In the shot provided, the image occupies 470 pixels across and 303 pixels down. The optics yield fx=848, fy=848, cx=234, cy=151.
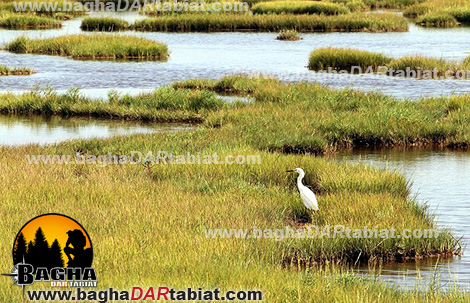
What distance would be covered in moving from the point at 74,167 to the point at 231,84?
1582cm

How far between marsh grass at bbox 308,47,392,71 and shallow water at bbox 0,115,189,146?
50.5ft

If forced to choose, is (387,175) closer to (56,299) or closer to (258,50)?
(56,299)

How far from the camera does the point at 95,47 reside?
143ft

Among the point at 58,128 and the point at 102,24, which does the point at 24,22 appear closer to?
the point at 102,24

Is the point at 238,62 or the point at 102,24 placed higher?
the point at 102,24

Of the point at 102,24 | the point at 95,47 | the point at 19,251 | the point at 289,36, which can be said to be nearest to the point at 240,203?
the point at 19,251

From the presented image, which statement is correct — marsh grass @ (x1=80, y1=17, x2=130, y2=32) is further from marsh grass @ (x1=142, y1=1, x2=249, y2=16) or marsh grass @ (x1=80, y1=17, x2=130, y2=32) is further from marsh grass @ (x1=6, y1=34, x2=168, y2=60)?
marsh grass @ (x1=6, y1=34, x2=168, y2=60)

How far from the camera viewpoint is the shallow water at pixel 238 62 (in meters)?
34.4

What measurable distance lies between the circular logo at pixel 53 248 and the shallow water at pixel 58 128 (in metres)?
12.7

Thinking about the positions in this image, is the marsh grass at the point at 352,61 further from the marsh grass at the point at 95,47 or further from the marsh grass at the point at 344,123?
the marsh grass at the point at 344,123

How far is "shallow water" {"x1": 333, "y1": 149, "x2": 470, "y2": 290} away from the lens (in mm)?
11492

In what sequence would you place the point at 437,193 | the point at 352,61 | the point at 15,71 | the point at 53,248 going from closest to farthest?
1. the point at 53,248
2. the point at 437,193
3. the point at 15,71
4. the point at 352,61

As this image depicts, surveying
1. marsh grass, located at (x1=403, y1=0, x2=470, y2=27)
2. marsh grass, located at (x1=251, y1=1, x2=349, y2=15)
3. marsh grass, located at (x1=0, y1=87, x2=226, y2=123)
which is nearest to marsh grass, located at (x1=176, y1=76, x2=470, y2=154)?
marsh grass, located at (x1=0, y1=87, x2=226, y2=123)

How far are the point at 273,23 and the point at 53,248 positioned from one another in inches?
2042
